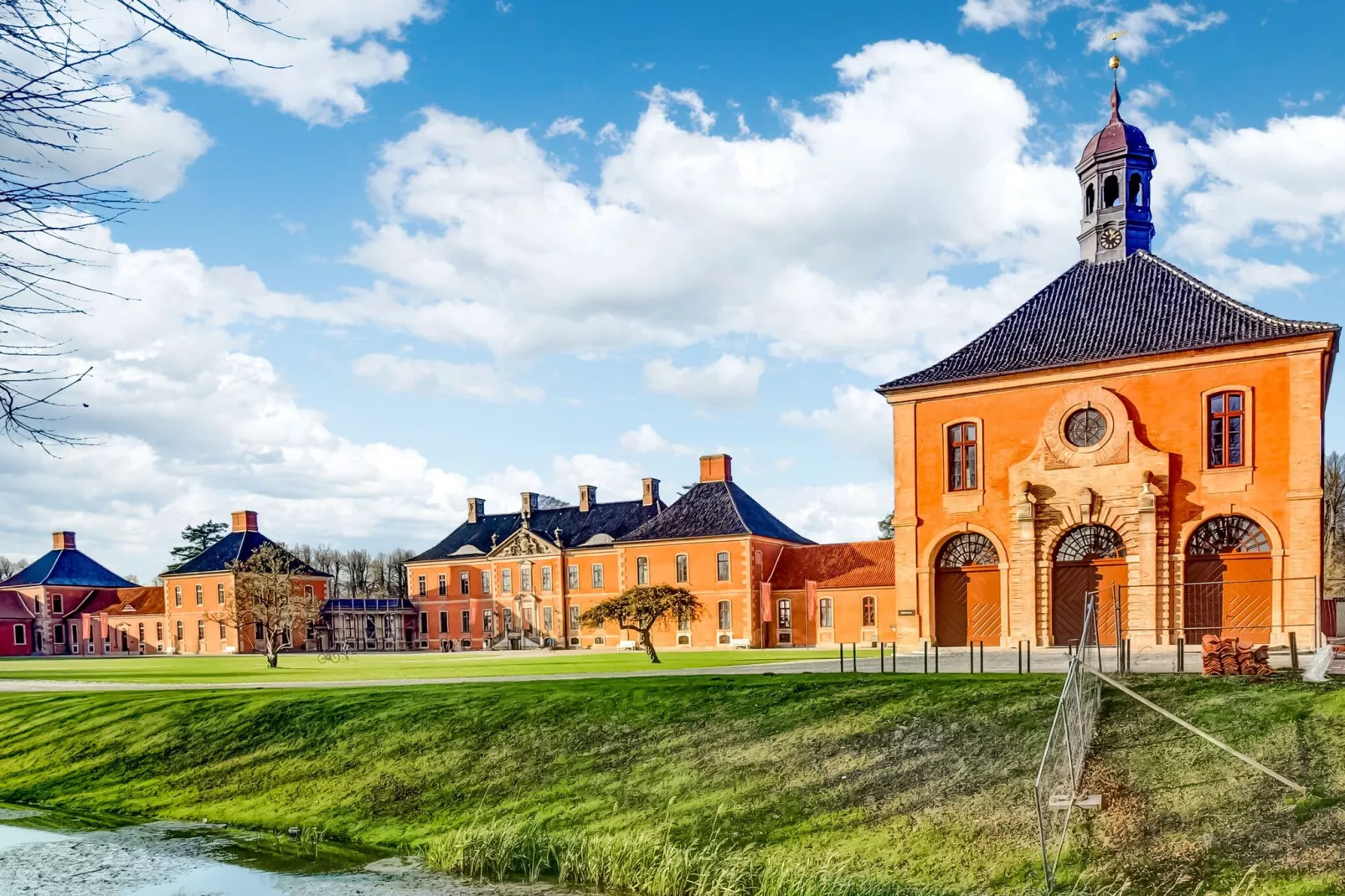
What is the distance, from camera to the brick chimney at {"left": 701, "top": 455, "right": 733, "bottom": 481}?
2255 inches

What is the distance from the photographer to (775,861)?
11.6m

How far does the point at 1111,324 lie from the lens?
30.1 meters

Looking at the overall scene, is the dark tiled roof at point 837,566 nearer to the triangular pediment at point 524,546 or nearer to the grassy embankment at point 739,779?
the triangular pediment at point 524,546

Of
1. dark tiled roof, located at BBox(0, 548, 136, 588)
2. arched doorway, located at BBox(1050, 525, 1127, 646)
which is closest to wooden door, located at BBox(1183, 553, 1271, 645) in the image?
arched doorway, located at BBox(1050, 525, 1127, 646)

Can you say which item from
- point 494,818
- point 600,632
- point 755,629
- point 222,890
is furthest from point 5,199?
point 600,632

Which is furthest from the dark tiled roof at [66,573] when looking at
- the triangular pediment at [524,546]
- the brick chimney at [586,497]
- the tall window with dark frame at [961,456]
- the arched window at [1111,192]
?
the arched window at [1111,192]

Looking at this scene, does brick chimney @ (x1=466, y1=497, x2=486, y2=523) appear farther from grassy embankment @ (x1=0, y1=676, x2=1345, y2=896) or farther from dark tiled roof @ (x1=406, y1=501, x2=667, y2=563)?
grassy embankment @ (x1=0, y1=676, x2=1345, y2=896)

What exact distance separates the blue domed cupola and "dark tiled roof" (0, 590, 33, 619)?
7772 centimetres

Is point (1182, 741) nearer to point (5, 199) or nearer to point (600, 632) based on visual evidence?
point (5, 199)

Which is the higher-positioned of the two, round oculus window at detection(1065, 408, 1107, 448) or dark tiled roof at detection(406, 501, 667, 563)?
round oculus window at detection(1065, 408, 1107, 448)

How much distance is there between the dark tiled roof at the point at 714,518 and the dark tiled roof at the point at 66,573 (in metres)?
48.8

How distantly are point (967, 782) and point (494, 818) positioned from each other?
603 cm

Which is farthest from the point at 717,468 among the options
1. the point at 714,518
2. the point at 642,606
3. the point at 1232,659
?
the point at 1232,659

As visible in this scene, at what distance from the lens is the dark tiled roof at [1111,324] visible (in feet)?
91.4
